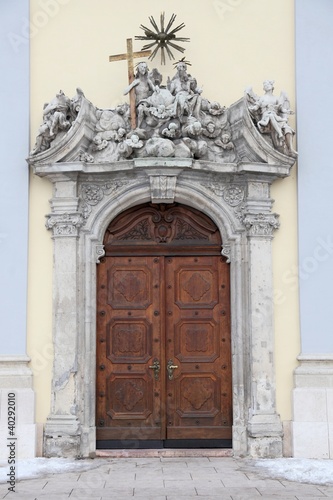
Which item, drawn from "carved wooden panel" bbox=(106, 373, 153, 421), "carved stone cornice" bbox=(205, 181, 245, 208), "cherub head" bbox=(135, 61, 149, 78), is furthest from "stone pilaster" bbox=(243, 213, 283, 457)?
"cherub head" bbox=(135, 61, 149, 78)

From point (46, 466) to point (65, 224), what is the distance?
2849mm

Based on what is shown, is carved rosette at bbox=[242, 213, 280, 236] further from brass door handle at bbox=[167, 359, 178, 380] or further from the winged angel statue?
brass door handle at bbox=[167, 359, 178, 380]

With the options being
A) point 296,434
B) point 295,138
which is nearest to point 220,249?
point 295,138

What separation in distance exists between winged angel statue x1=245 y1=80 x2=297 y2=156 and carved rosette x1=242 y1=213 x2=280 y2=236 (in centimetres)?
84

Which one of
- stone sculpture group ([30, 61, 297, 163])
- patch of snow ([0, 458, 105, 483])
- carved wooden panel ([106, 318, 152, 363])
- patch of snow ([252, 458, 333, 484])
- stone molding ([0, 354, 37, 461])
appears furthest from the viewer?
carved wooden panel ([106, 318, 152, 363])

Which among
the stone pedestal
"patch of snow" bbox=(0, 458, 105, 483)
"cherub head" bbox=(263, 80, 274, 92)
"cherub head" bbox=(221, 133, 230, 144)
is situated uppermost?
"cherub head" bbox=(263, 80, 274, 92)

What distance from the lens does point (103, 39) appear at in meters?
9.88

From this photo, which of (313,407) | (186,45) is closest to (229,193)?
(186,45)

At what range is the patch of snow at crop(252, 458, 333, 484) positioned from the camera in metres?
8.15

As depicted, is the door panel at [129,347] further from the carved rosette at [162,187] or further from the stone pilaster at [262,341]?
the stone pilaster at [262,341]

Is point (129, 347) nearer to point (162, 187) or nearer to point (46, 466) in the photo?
point (46, 466)

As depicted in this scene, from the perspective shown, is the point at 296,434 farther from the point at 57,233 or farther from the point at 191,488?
the point at 57,233

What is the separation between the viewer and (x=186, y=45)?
9883 mm

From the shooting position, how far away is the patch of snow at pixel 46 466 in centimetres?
835
